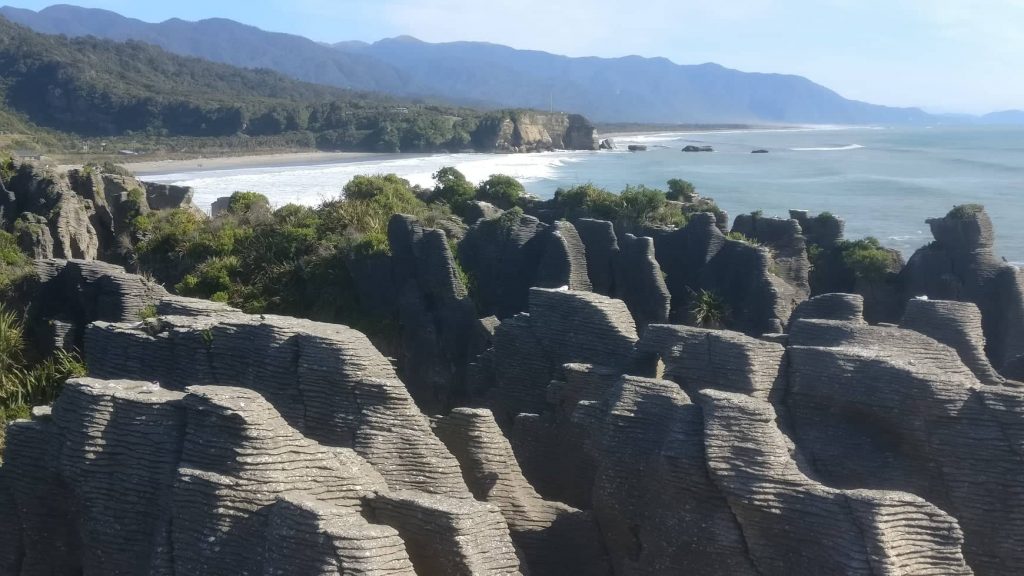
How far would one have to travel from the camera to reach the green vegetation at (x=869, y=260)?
19.8 metres

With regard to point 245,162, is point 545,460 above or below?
below

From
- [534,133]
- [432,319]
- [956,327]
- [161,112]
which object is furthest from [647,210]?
[534,133]

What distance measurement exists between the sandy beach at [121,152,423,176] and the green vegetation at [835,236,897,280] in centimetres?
6995

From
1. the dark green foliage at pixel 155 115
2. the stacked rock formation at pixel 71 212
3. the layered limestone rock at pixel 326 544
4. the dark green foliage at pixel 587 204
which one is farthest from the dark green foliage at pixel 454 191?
the dark green foliage at pixel 155 115

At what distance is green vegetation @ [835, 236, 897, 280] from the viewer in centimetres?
1983

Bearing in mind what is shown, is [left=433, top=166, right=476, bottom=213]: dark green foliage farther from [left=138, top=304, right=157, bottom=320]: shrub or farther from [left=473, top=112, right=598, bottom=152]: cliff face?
[left=473, top=112, right=598, bottom=152]: cliff face

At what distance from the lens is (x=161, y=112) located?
4825 inches

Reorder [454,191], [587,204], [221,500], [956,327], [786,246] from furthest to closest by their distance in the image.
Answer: [454,191] < [587,204] < [786,246] < [956,327] < [221,500]

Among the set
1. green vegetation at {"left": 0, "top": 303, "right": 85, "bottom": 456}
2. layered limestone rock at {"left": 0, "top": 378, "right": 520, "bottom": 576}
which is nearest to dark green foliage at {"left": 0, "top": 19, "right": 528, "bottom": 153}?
green vegetation at {"left": 0, "top": 303, "right": 85, "bottom": 456}

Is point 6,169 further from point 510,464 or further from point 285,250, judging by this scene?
point 510,464

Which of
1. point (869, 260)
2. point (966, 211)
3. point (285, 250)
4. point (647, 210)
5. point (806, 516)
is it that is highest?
point (966, 211)

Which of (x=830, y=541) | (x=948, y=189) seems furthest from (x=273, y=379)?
(x=948, y=189)

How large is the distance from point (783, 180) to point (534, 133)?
59160mm

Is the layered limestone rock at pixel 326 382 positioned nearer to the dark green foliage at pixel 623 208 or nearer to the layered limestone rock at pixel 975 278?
the layered limestone rock at pixel 975 278
